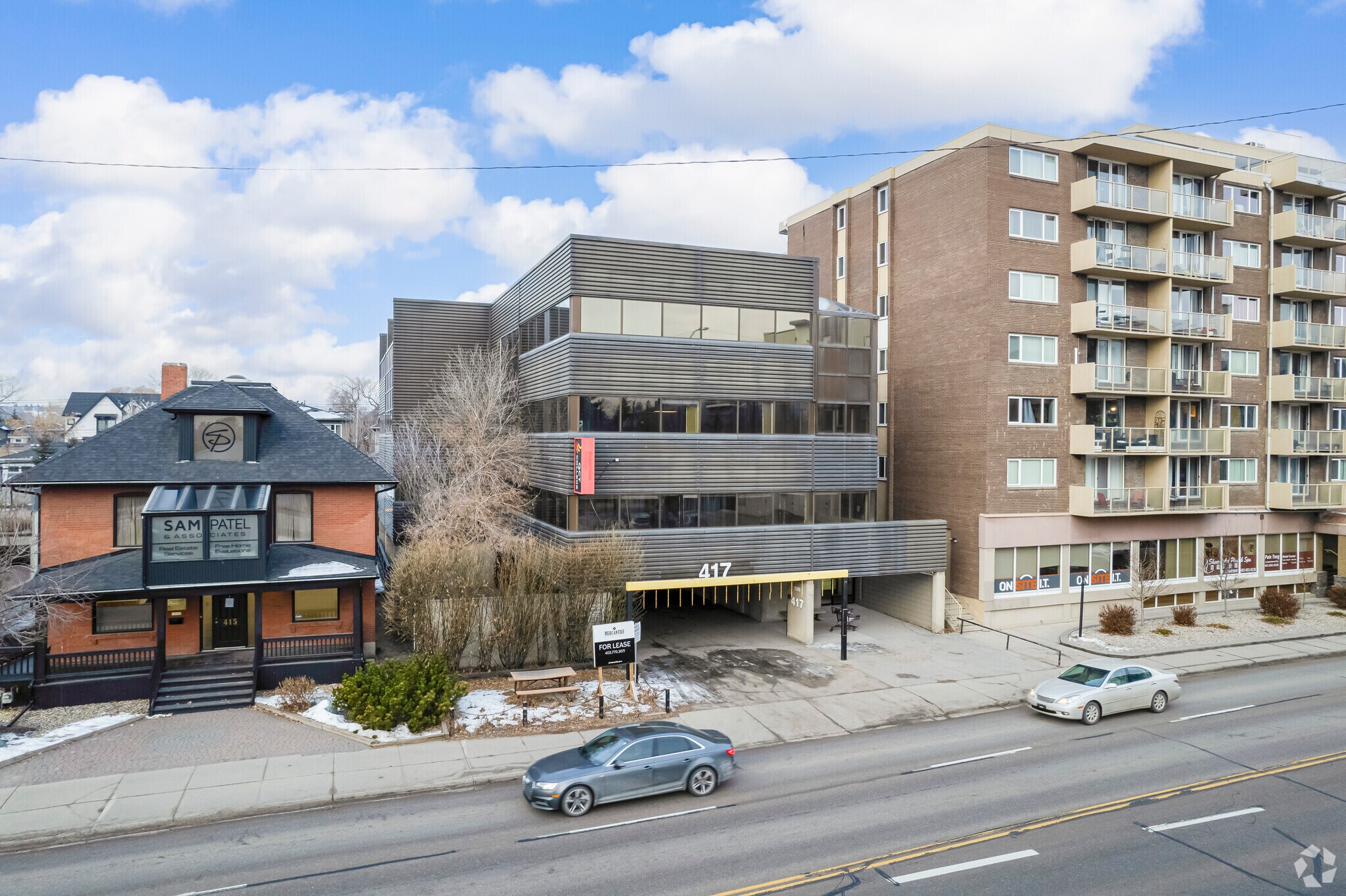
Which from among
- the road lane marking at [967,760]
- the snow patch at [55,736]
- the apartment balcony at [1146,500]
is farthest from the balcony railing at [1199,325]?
the snow patch at [55,736]

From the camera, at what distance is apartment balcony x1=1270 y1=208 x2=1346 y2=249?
3688cm

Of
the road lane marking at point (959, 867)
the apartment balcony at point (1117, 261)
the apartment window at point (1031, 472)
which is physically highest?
the apartment balcony at point (1117, 261)

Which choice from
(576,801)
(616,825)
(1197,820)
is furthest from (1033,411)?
(576,801)

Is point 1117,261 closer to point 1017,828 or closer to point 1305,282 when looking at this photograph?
point 1305,282

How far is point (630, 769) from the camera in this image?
14945mm

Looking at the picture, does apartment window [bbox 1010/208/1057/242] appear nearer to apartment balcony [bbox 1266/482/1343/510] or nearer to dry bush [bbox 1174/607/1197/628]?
dry bush [bbox 1174/607/1197/628]

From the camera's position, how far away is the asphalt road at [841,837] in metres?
12.0

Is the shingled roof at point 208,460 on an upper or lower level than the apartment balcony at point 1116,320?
lower

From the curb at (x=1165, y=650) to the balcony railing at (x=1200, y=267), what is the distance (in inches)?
602

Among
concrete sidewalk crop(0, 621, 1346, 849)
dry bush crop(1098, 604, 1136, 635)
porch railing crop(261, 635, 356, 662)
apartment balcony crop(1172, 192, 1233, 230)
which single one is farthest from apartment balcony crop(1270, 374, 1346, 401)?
porch railing crop(261, 635, 356, 662)

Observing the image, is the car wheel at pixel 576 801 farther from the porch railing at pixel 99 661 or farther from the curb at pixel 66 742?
the porch railing at pixel 99 661

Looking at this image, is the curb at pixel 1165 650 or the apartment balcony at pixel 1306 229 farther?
the apartment balcony at pixel 1306 229

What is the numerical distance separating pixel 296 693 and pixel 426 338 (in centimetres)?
2253

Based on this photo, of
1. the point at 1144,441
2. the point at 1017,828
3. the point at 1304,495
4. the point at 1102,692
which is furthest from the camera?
the point at 1304,495
